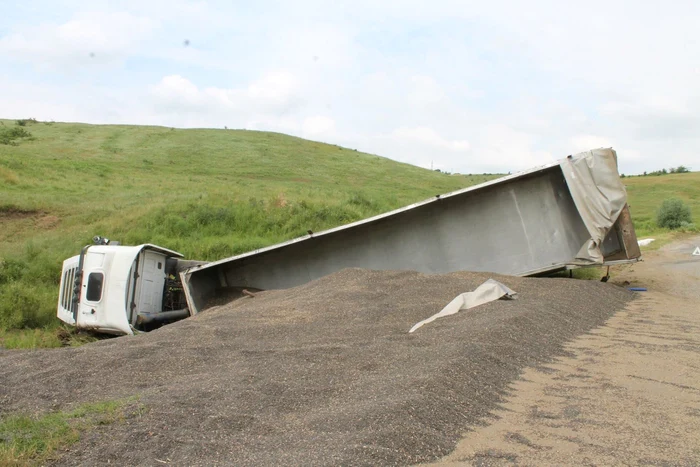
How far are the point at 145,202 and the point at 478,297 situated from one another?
16422 millimetres

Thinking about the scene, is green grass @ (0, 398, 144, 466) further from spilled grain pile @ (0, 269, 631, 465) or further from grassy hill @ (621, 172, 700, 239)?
grassy hill @ (621, 172, 700, 239)

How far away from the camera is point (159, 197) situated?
2373cm

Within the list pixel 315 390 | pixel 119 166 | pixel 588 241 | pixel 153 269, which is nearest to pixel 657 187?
pixel 119 166

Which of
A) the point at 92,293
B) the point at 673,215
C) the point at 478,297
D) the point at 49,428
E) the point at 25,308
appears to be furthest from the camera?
the point at 673,215

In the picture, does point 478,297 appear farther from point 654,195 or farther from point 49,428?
point 654,195

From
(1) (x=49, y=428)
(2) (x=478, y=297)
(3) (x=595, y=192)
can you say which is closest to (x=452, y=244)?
(3) (x=595, y=192)

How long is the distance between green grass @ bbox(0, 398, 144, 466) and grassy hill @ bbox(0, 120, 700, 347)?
762 centimetres

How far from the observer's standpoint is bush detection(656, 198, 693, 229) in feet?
94.9

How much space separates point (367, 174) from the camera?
43531 millimetres

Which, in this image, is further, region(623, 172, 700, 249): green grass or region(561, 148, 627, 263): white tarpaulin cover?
region(623, 172, 700, 249): green grass

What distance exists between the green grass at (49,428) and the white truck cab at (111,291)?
20.1 feet

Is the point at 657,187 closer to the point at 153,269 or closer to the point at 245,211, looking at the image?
the point at 245,211

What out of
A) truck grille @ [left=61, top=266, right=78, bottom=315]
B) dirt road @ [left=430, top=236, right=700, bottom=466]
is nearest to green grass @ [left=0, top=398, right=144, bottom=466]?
dirt road @ [left=430, top=236, right=700, bottom=466]

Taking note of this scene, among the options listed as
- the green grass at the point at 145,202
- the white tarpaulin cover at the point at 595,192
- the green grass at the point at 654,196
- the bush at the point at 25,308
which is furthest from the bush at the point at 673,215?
the bush at the point at 25,308
